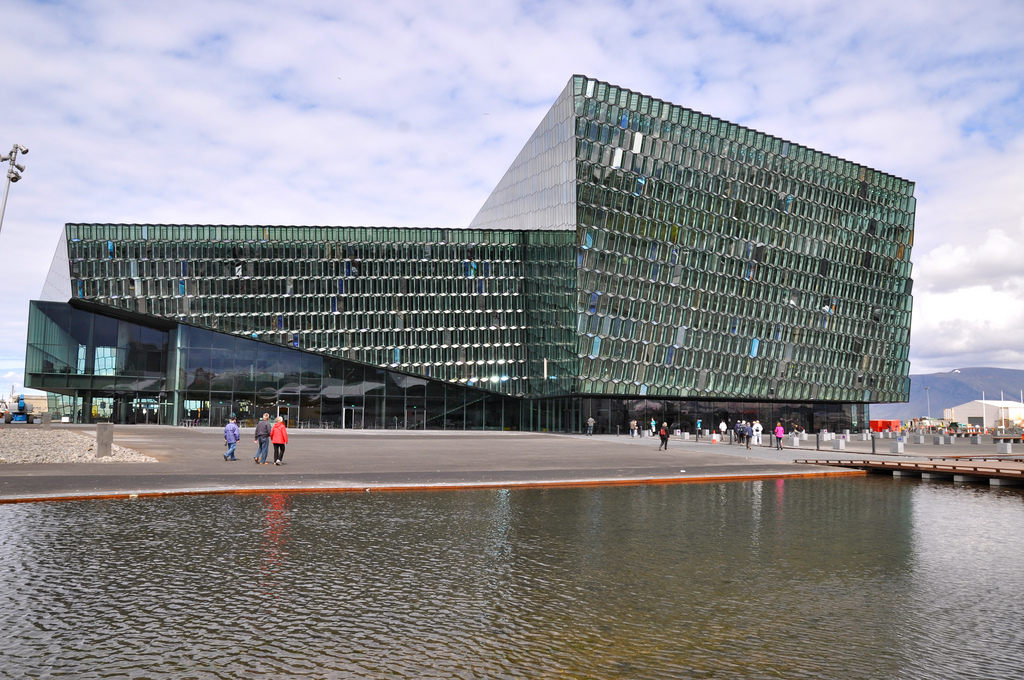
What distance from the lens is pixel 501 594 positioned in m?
8.62

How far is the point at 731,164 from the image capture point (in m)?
72.9

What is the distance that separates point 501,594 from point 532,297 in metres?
64.7

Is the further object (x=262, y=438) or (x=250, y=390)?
(x=250, y=390)

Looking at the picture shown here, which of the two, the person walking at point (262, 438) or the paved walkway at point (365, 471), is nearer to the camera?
the paved walkway at point (365, 471)

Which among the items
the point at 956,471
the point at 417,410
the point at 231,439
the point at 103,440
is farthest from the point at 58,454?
the point at 417,410

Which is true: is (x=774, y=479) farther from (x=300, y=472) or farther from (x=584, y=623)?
(x=584, y=623)

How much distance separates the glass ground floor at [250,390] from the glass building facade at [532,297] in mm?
208

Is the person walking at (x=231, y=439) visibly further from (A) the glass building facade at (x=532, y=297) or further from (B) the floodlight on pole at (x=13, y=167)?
(A) the glass building facade at (x=532, y=297)

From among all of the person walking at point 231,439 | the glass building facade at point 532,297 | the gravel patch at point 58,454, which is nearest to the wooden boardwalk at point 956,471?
the person walking at point 231,439

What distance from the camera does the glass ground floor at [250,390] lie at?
70688 mm

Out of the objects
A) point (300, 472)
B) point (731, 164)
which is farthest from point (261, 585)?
point (731, 164)

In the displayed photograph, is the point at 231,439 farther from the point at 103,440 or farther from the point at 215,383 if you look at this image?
the point at 215,383

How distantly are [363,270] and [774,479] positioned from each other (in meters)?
52.6

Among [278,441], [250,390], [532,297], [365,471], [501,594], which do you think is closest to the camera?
[501,594]
